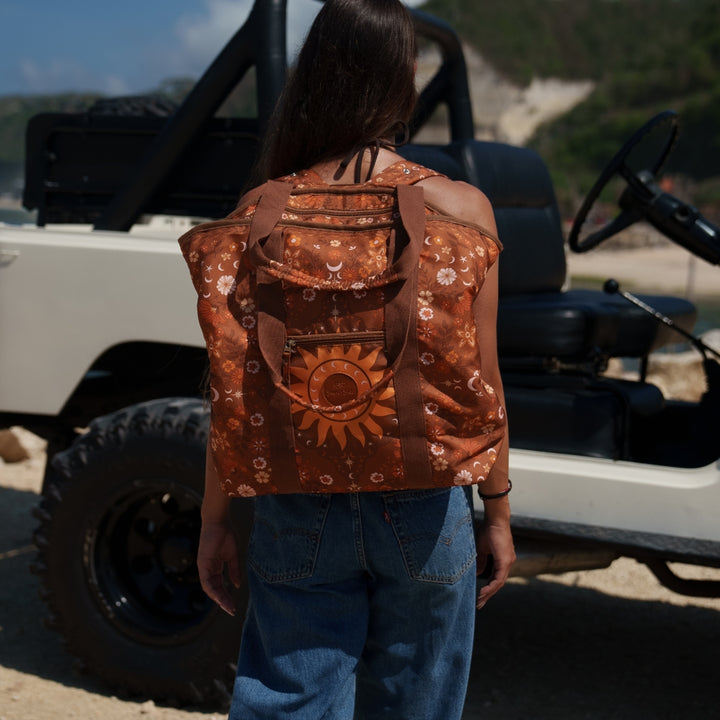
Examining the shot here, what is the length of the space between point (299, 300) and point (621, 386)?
6.28 feet

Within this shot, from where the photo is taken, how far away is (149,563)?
11.2 feet

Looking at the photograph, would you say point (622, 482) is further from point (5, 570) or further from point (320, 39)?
point (5, 570)

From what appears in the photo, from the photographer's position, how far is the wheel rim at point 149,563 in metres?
3.26

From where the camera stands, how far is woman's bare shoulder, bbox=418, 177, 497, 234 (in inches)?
66.4

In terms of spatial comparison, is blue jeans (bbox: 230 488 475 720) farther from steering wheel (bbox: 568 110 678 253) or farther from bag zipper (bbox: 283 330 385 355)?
steering wheel (bbox: 568 110 678 253)

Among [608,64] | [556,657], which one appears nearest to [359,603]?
[556,657]

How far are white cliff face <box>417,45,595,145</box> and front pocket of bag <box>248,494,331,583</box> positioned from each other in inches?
5000

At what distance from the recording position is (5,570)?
15.4 ft

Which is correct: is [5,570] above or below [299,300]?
below

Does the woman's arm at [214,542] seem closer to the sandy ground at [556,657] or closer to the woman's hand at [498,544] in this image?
the woman's hand at [498,544]

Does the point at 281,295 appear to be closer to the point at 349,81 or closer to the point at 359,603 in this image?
the point at 349,81

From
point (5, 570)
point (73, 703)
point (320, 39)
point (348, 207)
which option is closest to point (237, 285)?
point (348, 207)

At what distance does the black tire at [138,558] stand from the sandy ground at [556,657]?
0.15 meters

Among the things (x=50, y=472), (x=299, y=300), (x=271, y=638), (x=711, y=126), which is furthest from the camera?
(x=711, y=126)
